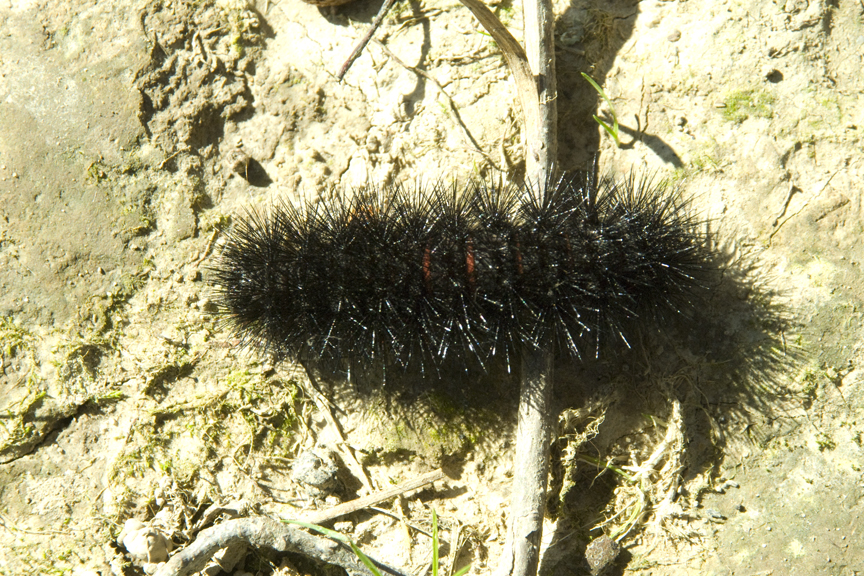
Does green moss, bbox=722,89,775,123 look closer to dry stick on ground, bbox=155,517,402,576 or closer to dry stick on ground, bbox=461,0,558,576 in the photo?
dry stick on ground, bbox=461,0,558,576

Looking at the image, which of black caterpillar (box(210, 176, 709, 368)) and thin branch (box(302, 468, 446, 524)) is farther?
thin branch (box(302, 468, 446, 524))

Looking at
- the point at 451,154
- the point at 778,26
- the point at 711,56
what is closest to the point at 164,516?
the point at 451,154

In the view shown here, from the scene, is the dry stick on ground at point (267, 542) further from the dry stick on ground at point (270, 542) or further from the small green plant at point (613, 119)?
the small green plant at point (613, 119)

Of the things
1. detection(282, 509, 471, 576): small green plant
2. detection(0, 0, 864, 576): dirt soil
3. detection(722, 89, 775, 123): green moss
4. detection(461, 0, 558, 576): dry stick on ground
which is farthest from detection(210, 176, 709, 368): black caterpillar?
detection(282, 509, 471, 576): small green plant

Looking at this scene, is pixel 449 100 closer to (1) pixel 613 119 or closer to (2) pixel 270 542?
(1) pixel 613 119

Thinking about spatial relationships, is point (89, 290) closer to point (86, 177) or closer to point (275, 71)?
point (86, 177)

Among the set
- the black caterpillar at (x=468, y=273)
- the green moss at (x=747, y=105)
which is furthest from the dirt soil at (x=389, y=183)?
the black caterpillar at (x=468, y=273)

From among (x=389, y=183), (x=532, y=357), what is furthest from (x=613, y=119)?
(x=532, y=357)
